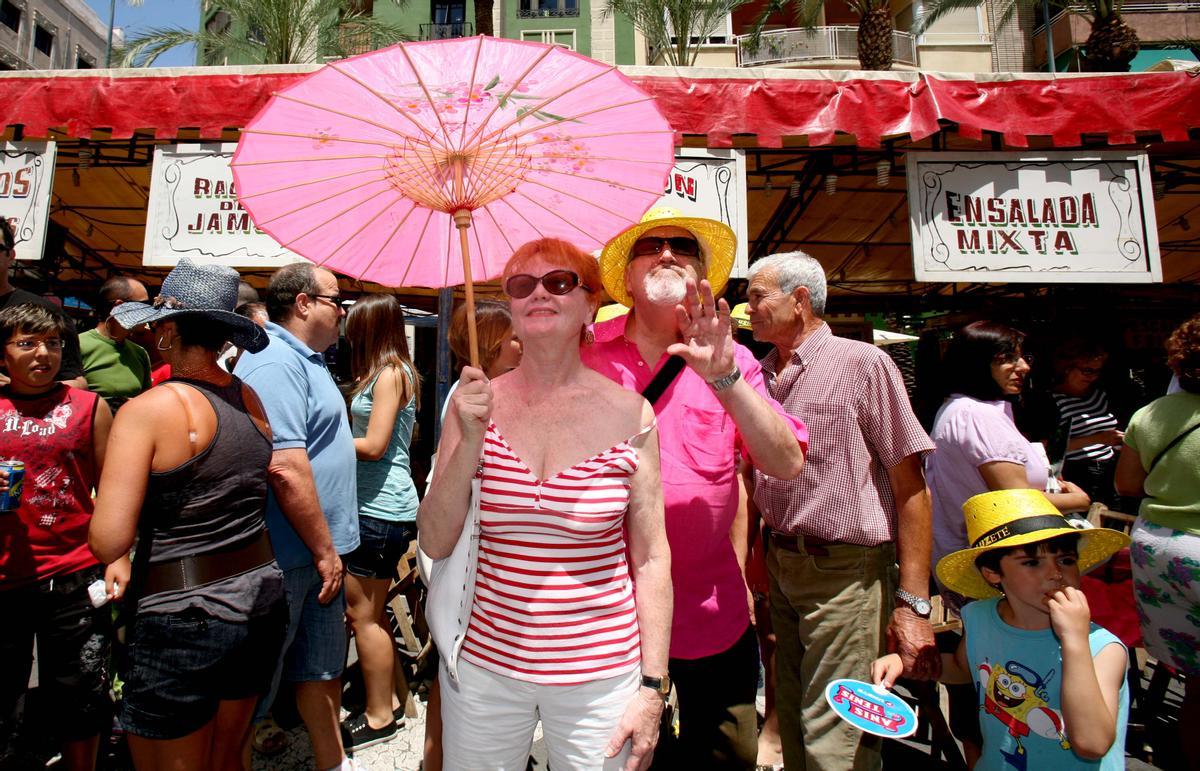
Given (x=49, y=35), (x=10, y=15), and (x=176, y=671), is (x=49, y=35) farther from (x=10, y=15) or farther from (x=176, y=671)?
(x=176, y=671)

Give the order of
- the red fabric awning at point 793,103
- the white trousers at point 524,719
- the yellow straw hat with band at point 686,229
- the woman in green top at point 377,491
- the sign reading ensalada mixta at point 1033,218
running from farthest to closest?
1. the sign reading ensalada mixta at point 1033,218
2. the red fabric awning at point 793,103
3. the woman in green top at point 377,491
4. the yellow straw hat with band at point 686,229
5. the white trousers at point 524,719

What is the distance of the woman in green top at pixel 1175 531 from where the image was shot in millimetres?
2779

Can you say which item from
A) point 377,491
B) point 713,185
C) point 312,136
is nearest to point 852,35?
point 713,185

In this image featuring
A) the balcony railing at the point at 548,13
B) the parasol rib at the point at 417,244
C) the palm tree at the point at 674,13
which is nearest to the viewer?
the parasol rib at the point at 417,244

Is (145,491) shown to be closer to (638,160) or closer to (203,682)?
(203,682)

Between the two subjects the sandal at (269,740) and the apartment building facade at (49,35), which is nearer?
the sandal at (269,740)

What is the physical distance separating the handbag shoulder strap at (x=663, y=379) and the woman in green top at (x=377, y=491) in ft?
5.45

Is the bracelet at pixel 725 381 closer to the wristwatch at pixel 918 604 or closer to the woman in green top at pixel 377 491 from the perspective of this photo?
the wristwatch at pixel 918 604

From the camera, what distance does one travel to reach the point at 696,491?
2.03 meters

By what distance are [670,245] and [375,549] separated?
219cm

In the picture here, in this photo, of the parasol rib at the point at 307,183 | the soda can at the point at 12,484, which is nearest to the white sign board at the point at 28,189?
the soda can at the point at 12,484

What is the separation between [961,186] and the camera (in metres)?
4.95

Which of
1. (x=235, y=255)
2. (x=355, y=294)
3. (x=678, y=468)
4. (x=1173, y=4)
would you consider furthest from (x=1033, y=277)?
(x=1173, y=4)

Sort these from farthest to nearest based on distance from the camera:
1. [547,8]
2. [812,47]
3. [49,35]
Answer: [49,35] → [547,8] → [812,47]
